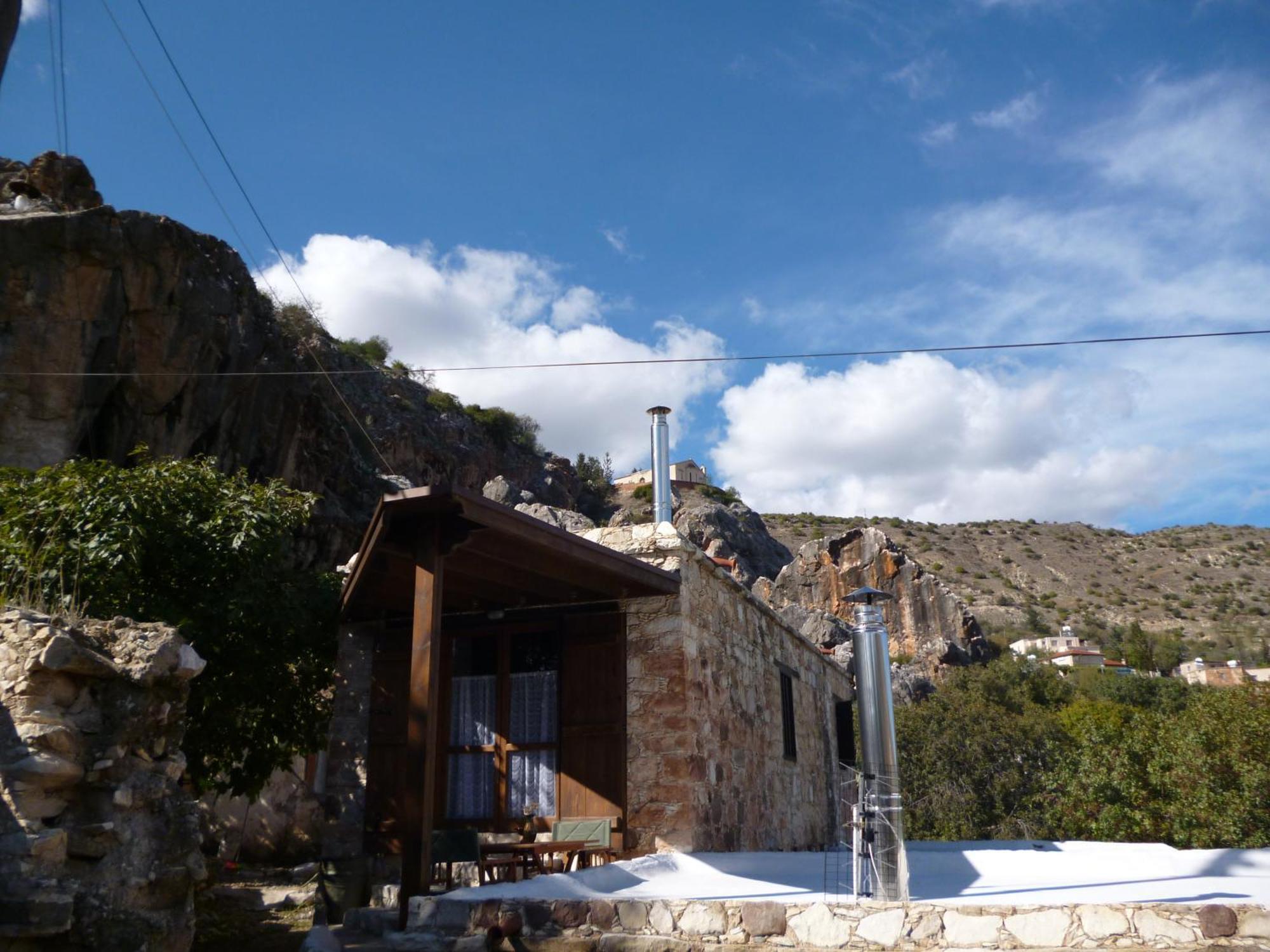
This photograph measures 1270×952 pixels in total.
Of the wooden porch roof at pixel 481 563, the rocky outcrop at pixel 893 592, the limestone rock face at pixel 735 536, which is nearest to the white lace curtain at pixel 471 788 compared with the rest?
the wooden porch roof at pixel 481 563

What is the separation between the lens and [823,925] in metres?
5.16

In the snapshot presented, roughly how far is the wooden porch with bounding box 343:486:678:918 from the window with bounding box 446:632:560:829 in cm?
1

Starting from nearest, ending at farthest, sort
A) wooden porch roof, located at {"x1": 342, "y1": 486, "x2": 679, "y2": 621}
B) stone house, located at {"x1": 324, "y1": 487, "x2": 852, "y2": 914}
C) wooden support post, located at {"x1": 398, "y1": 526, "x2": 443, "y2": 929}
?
wooden support post, located at {"x1": 398, "y1": 526, "x2": 443, "y2": 929} → wooden porch roof, located at {"x1": 342, "y1": 486, "x2": 679, "y2": 621} → stone house, located at {"x1": 324, "y1": 487, "x2": 852, "y2": 914}

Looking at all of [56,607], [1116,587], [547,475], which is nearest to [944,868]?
[56,607]

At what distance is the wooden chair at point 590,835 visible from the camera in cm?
802

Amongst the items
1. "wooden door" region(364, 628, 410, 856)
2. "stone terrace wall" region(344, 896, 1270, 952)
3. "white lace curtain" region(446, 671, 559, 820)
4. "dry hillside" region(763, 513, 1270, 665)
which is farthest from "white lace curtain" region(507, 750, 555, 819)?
"dry hillside" region(763, 513, 1270, 665)

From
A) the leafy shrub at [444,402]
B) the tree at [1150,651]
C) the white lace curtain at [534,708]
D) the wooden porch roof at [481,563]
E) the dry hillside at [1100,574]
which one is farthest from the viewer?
the dry hillside at [1100,574]

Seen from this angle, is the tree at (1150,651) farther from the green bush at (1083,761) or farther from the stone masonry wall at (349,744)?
the stone masonry wall at (349,744)

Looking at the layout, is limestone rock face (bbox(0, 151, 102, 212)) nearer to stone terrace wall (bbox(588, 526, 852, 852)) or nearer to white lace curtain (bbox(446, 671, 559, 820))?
white lace curtain (bbox(446, 671, 559, 820))

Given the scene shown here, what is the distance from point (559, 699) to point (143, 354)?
1315cm

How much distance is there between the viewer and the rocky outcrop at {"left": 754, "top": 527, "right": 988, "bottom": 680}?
42.2 metres

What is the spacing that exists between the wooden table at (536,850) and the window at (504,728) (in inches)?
19.8

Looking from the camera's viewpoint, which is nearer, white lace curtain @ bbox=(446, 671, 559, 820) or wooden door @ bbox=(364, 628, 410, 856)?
white lace curtain @ bbox=(446, 671, 559, 820)

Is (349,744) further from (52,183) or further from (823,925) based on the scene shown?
(52,183)
